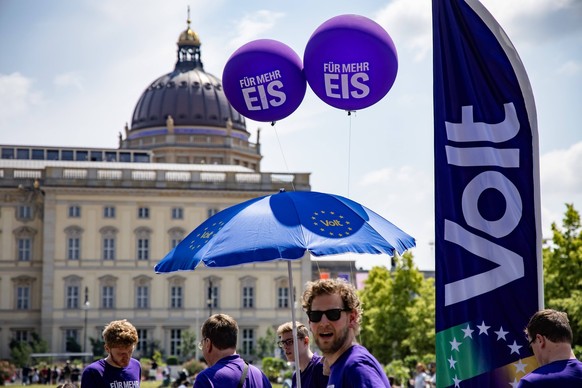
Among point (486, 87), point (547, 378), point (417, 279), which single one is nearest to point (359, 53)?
point (486, 87)

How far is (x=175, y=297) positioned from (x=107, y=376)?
72950 mm

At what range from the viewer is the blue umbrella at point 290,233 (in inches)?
268

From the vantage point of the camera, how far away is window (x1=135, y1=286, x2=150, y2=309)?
7938 cm

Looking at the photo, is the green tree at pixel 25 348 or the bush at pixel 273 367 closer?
the bush at pixel 273 367

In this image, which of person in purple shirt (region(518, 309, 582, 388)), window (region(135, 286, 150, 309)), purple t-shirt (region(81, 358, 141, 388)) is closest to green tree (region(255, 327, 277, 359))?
window (region(135, 286, 150, 309))

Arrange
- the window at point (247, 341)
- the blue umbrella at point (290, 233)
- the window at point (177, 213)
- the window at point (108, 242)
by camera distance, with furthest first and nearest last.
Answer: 1. the window at point (247, 341)
2. the window at point (177, 213)
3. the window at point (108, 242)
4. the blue umbrella at point (290, 233)

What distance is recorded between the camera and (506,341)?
6.12 metres

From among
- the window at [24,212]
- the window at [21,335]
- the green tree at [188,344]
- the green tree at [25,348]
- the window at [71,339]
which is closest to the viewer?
the green tree at [25,348]

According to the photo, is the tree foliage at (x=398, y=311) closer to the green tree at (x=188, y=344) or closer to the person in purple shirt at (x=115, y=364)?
the green tree at (x=188, y=344)

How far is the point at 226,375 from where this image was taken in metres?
6.57

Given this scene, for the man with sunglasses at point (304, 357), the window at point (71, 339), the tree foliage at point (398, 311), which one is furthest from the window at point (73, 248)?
the man with sunglasses at point (304, 357)

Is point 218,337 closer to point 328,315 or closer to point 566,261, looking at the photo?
point 328,315

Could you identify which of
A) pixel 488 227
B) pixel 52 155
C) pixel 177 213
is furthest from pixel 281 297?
pixel 488 227

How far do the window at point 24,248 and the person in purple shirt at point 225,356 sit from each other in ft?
243
